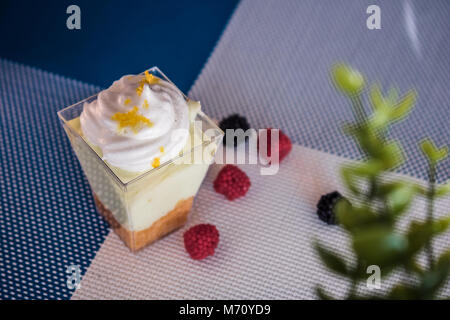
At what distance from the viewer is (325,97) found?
89 centimetres

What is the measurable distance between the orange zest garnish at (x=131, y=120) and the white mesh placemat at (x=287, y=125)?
0.83 feet

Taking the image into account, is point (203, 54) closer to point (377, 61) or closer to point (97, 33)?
point (97, 33)

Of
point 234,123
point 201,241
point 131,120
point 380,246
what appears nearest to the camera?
point 380,246

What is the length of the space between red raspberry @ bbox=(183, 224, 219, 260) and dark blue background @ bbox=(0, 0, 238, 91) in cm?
31

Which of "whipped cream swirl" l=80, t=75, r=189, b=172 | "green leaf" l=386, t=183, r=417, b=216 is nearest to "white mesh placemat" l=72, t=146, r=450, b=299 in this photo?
"whipped cream swirl" l=80, t=75, r=189, b=172

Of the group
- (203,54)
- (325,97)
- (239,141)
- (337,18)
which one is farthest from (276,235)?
(337,18)

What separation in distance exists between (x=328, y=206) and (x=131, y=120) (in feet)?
1.17

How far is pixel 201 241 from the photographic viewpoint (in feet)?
2.30
